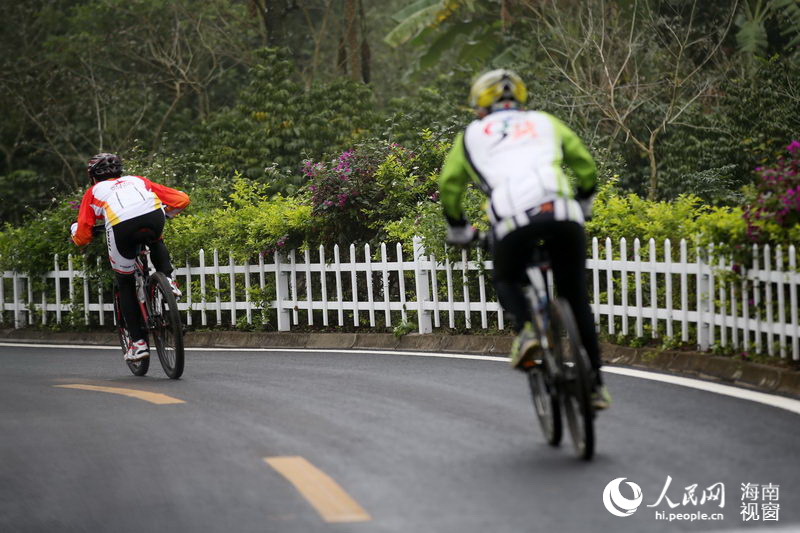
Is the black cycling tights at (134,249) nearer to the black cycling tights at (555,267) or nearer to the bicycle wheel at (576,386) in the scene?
the black cycling tights at (555,267)

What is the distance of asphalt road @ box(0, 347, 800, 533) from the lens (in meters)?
5.15

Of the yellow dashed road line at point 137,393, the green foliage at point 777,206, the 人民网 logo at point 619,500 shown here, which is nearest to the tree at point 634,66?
the green foliage at point 777,206

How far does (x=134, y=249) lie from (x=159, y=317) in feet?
2.05

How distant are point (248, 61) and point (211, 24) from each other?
1.58 m

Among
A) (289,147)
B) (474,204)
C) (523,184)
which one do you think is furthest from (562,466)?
(289,147)

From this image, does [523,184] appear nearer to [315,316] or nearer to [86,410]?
[86,410]

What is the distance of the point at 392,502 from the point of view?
5344 millimetres

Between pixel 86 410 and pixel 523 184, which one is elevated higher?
pixel 523 184

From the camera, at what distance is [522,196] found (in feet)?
19.9

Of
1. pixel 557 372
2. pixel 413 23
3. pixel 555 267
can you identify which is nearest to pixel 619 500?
pixel 557 372

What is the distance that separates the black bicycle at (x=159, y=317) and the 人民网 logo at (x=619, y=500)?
5427mm

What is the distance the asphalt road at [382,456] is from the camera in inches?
203

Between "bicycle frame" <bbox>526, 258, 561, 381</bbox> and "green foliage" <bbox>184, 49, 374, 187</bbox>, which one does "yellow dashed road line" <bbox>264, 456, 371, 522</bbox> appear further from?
"green foliage" <bbox>184, 49, 374, 187</bbox>

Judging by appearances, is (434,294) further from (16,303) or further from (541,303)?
(16,303)
